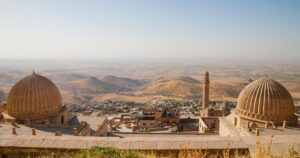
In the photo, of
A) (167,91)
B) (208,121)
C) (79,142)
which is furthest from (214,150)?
(167,91)

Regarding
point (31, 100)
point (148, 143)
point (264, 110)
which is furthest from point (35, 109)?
point (264, 110)

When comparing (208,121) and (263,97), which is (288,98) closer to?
(263,97)

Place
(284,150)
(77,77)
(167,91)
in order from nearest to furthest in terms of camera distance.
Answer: (284,150)
(167,91)
(77,77)

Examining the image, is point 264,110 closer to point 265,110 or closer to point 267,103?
point 265,110

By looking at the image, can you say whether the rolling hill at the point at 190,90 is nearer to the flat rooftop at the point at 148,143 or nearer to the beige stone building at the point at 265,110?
the beige stone building at the point at 265,110

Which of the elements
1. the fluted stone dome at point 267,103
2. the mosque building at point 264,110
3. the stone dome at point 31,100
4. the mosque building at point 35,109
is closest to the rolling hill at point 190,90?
the mosque building at point 264,110

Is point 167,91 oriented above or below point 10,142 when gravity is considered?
below

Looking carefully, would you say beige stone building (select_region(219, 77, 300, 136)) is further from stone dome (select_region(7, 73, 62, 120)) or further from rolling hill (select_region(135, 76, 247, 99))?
rolling hill (select_region(135, 76, 247, 99))
